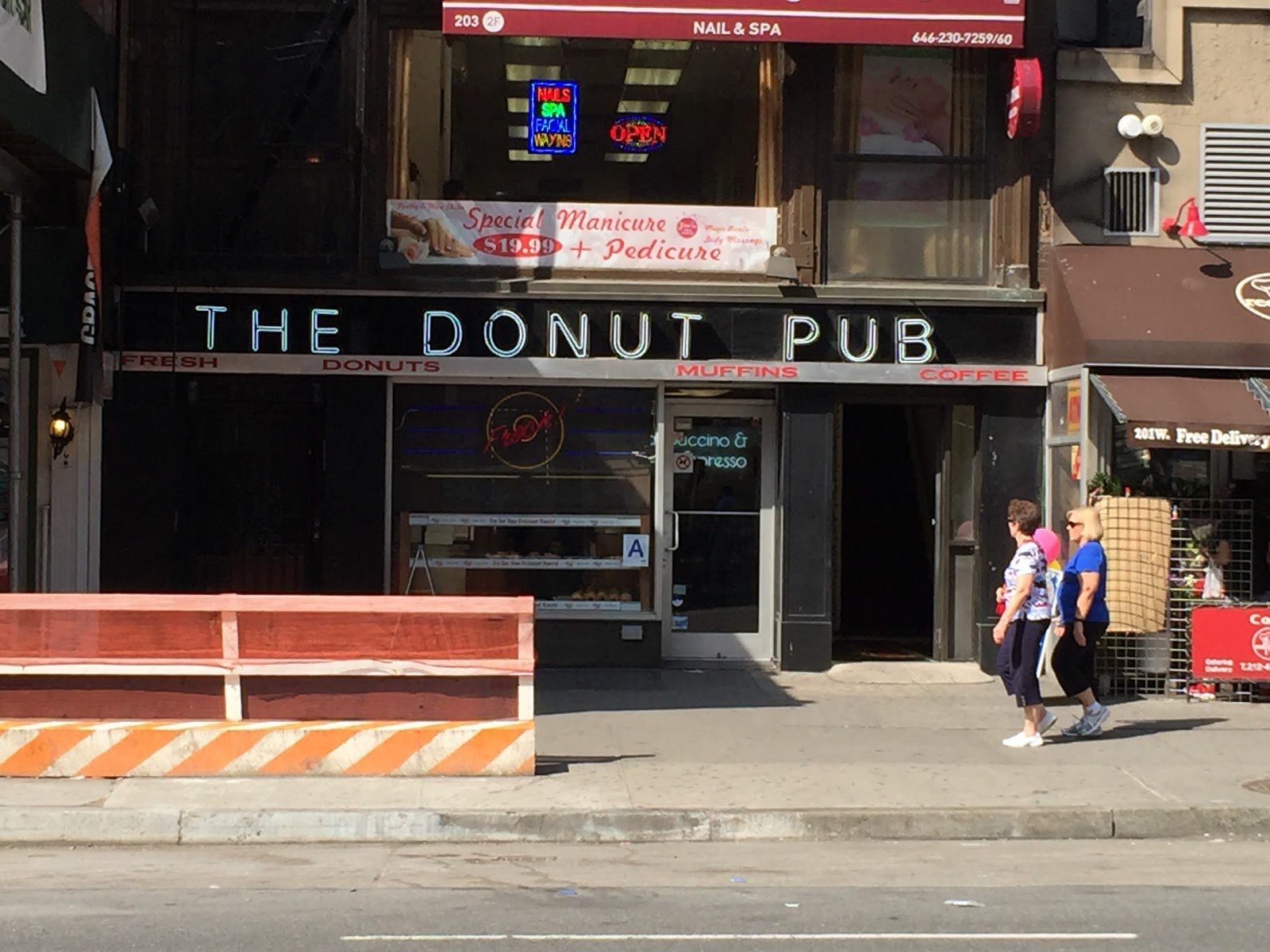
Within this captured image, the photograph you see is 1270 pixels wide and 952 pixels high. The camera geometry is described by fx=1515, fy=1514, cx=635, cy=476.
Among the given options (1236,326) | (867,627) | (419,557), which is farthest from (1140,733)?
(419,557)

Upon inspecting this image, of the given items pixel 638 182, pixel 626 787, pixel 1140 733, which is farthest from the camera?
pixel 638 182

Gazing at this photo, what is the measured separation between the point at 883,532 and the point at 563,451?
4534 mm

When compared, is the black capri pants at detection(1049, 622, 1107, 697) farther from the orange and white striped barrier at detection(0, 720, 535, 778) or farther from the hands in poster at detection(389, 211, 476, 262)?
the hands in poster at detection(389, 211, 476, 262)

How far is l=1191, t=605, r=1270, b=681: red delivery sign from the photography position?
40.3ft

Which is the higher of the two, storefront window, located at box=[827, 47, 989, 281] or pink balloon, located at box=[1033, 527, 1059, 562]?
storefront window, located at box=[827, 47, 989, 281]

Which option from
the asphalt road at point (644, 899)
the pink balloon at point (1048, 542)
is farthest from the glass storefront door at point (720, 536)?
the asphalt road at point (644, 899)

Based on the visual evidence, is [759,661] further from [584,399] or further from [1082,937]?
[1082,937]

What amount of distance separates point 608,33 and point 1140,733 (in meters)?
7.09

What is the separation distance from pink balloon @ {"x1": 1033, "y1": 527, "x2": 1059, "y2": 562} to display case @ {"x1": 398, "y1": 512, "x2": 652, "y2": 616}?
3494mm

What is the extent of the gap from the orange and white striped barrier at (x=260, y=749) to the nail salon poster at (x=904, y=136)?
21.4 feet

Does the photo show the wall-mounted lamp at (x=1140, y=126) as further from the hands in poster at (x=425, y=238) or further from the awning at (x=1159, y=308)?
the hands in poster at (x=425, y=238)

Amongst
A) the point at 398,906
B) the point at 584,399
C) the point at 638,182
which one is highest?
the point at 638,182

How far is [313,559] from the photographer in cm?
1375

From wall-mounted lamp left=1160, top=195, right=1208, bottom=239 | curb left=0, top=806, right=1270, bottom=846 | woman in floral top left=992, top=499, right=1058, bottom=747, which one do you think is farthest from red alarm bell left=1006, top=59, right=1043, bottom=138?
curb left=0, top=806, right=1270, bottom=846
